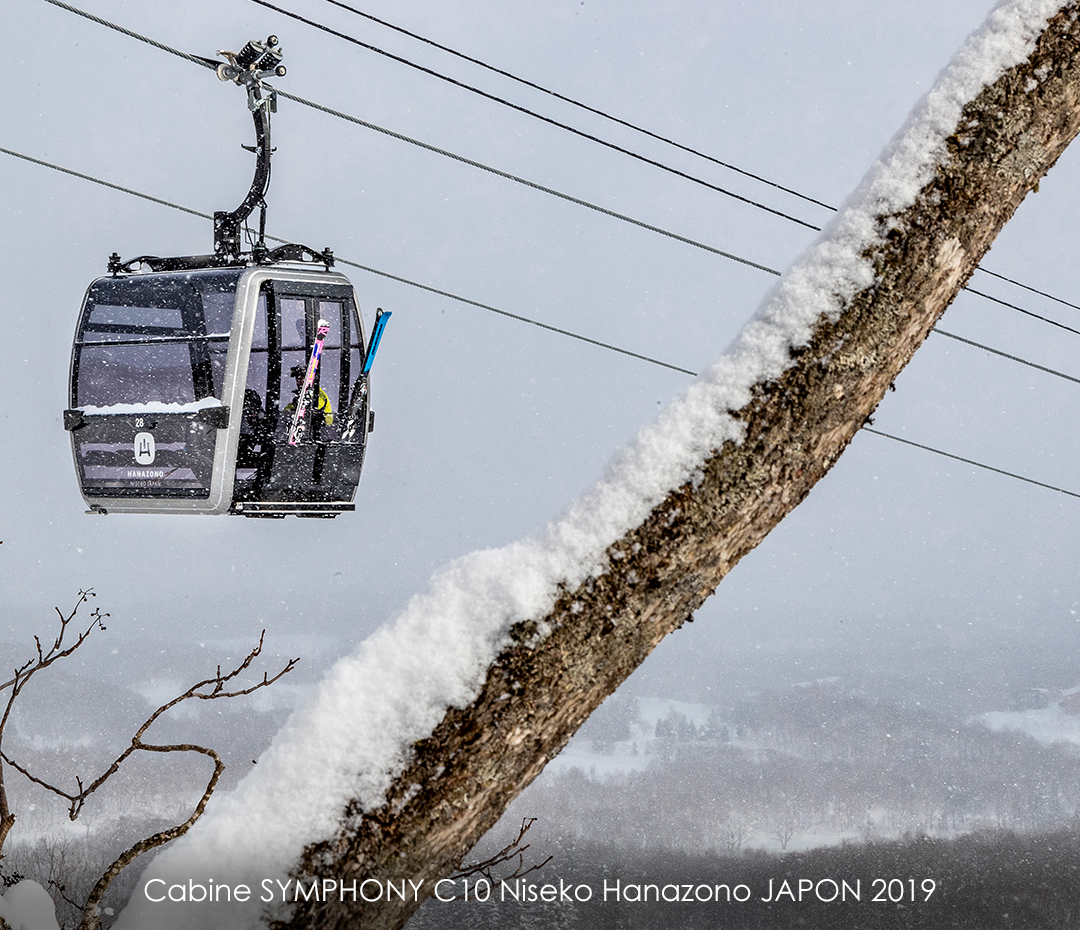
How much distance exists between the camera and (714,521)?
1.90 meters

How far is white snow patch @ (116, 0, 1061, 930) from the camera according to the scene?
177cm

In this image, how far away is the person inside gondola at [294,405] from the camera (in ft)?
22.5

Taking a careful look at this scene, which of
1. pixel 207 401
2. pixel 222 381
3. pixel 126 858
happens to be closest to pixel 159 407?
pixel 207 401

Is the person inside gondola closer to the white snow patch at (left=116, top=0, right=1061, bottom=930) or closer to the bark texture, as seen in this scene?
the white snow patch at (left=116, top=0, right=1061, bottom=930)

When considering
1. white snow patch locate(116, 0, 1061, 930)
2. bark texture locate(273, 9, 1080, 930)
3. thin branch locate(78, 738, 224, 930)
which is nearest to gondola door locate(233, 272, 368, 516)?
thin branch locate(78, 738, 224, 930)

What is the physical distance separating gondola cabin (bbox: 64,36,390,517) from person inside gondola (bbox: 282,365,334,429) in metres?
0.01

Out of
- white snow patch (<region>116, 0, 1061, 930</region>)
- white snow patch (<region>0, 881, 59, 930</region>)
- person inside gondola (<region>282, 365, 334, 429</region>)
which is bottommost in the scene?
white snow patch (<region>0, 881, 59, 930</region>)

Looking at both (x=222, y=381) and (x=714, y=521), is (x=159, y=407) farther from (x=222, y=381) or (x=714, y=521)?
(x=714, y=521)

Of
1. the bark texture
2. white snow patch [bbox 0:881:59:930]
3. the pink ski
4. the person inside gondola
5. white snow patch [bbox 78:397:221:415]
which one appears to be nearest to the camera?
the bark texture

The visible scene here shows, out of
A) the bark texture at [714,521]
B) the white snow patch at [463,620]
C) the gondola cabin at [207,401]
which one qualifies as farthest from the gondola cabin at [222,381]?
the bark texture at [714,521]

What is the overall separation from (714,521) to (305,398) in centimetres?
541

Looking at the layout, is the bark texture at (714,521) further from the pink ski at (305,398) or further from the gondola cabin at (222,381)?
the pink ski at (305,398)

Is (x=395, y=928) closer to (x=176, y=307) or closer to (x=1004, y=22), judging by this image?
(x=1004, y=22)

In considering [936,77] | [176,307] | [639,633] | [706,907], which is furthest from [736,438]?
[706,907]
